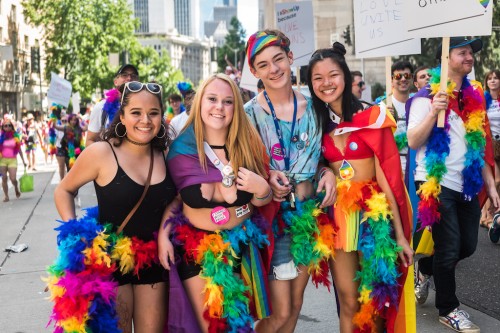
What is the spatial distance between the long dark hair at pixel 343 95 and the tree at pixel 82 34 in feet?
141

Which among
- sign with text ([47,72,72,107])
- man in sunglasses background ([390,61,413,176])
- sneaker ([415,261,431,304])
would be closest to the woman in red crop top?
sneaker ([415,261,431,304])

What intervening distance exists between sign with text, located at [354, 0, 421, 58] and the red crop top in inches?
85.4

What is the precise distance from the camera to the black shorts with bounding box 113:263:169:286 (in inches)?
131

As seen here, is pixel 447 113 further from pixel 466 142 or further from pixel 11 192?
pixel 11 192

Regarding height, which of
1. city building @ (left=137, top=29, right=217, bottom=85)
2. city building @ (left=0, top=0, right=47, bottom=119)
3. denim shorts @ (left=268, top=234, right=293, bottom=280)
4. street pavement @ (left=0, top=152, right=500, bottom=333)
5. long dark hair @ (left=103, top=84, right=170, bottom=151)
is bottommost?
street pavement @ (left=0, top=152, right=500, bottom=333)

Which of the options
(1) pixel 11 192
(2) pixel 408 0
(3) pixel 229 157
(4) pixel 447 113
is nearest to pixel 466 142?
(4) pixel 447 113

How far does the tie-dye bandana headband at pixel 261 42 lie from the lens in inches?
140

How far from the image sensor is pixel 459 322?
4.45 metres

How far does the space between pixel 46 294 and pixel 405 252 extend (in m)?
3.76

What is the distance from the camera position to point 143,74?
60.8 metres

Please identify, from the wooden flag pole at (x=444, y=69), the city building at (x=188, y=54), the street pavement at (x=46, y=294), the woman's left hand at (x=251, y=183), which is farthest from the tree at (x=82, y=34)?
the city building at (x=188, y=54)

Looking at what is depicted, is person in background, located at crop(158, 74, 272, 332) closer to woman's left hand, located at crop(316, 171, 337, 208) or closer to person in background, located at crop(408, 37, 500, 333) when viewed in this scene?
woman's left hand, located at crop(316, 171, 337, 208)

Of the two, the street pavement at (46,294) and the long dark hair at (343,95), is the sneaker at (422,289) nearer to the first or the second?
the street pavement at (46,294)

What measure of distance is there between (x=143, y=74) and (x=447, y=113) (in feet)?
190
